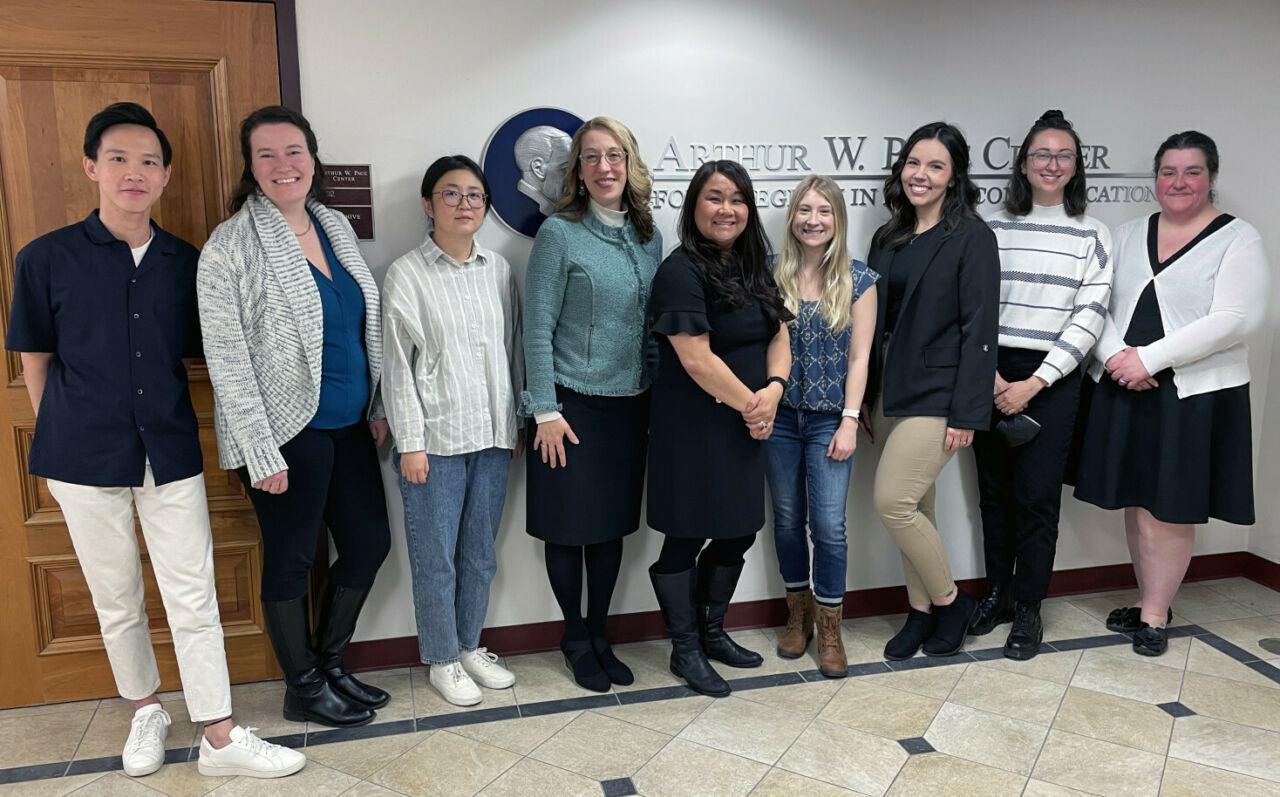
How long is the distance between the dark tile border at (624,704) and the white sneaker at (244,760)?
14 cm

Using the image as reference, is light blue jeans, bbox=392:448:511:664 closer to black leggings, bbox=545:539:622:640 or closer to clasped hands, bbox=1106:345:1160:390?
black leggings, bbox=545:539:622:640

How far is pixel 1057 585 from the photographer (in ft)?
12.3

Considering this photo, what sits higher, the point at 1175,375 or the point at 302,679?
the point at 1175,375

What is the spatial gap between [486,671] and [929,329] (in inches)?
71.8

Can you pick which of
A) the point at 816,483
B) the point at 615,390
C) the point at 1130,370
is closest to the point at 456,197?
the point at 615,390

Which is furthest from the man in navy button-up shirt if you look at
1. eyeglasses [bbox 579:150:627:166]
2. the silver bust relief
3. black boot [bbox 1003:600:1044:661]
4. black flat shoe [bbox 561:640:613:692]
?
black boot [bbox 1003:600:1044:661]

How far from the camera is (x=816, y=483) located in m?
3.07

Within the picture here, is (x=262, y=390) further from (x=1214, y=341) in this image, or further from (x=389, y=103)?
(x=1214, y=341)

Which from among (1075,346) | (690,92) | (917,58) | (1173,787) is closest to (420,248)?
(690,92)

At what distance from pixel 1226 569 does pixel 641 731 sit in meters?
2.85

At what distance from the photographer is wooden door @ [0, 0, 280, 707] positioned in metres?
2.60

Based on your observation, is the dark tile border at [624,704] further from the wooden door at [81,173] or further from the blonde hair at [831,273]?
the blonde hair at [831,273]

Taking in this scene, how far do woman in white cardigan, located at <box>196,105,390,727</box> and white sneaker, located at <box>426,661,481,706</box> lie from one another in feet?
A: 0.76

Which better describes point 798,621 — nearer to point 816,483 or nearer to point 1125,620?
point 816,483
